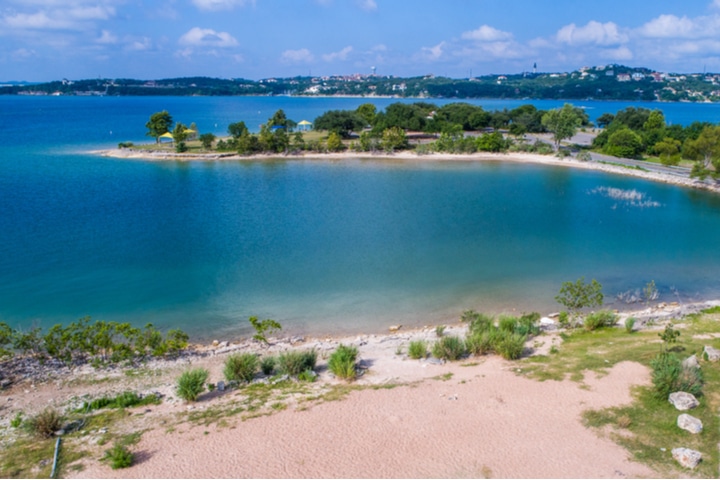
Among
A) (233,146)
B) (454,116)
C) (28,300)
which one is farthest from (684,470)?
(454,116)

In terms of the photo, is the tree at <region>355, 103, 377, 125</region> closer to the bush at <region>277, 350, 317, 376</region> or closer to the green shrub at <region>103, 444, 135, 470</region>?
the bush at <region>277, 350, 317, 376</region>

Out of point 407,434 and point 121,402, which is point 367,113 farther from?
point 407,434

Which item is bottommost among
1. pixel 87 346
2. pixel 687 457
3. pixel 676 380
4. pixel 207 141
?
pixel 87 346

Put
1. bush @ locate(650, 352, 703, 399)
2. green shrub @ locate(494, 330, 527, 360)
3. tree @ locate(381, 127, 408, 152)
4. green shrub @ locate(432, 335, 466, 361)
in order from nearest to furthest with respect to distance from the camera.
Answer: bush @ locate(650, 352, 703, 399)
green shrub @ locate(494, 330, 527, 360)
green shrub @ locate(432, 335, 466, 361)
tree @ locate(381, 127, 408, 152)

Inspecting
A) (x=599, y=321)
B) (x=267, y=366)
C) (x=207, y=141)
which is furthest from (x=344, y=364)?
(x=207, y=141)

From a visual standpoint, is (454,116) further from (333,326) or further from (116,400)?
(116,400)

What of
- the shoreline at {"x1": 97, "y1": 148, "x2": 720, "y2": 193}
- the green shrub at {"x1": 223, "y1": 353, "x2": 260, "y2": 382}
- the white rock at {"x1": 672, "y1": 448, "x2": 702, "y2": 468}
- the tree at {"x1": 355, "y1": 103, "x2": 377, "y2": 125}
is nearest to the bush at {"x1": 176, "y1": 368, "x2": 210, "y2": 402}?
the green shrub at {"x1": 223, "y1": 353, "x2": 260, "y2": 382}

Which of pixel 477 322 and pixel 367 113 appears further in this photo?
pixel 367 113
